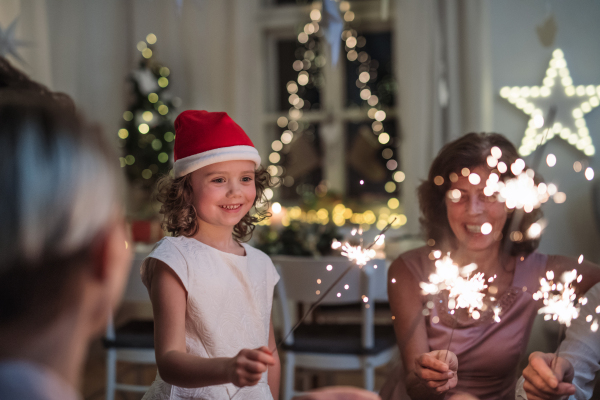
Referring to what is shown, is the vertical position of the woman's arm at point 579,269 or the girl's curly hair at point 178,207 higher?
the girl's curly hair at point 178,207

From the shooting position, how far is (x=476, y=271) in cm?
111

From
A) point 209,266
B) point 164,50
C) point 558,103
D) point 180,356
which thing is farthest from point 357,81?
point 180,356

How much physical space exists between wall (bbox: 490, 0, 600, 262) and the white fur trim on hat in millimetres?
1995

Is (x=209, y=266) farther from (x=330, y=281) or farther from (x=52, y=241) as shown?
(x=330, y=281)

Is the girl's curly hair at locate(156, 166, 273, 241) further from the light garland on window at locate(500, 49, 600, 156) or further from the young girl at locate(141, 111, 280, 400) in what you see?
the light garland on window at locate(500, 49, 600, 156)

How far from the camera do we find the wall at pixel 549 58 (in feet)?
8.90

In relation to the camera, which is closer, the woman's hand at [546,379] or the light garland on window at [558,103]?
the woman's hand at [546,379]

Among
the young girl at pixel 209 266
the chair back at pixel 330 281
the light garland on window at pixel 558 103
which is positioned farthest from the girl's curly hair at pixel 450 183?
the light garland on window at pixel 558 103

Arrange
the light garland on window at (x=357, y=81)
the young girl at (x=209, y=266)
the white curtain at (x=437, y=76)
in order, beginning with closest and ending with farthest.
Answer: the young girl at (x=209, y=266) → the white curtain at (x=437, y=76) → the light garland on window at (x=357, y=81)

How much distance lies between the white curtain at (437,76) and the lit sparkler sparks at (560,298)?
2.03 metres

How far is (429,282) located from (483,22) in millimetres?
2585

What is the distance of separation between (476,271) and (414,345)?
0.70ft

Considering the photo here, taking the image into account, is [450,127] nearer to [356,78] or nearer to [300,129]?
[356,78]

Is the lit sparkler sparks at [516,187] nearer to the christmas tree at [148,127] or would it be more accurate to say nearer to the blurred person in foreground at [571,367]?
the blurred person in foreground at [571,367]
